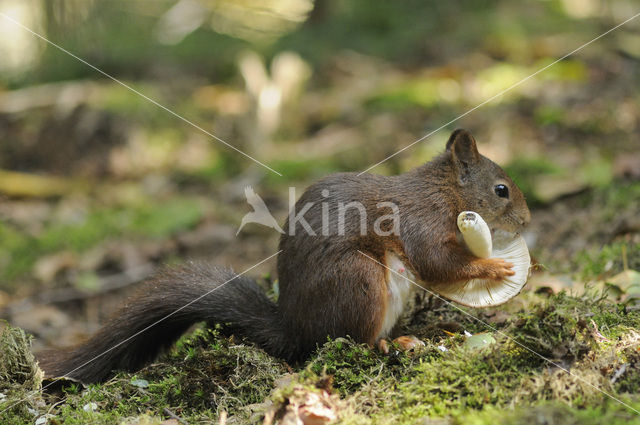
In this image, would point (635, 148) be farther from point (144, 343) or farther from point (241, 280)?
point (144, 343)

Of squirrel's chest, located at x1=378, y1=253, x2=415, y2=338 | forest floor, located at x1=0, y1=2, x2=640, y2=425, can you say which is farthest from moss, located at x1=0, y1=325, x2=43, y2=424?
squirrel's chest, located at x1=378, y1=253, x2=415, y2=338

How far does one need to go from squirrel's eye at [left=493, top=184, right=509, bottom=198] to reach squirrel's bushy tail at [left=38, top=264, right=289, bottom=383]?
1.38m

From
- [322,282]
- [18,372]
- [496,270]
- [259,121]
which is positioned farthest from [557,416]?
[259,121]

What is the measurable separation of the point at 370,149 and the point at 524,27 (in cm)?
457

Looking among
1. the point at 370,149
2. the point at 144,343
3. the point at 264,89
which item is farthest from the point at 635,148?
the point at 144,343

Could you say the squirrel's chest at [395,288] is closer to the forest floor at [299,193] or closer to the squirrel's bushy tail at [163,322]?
the forest floor at [299,193]

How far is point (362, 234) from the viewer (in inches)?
111

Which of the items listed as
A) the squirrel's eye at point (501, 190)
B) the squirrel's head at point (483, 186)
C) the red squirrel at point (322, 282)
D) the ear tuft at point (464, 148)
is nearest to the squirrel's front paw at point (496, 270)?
the red squirrel at point (322, 282)

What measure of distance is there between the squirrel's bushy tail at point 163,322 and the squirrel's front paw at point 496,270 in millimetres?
1011

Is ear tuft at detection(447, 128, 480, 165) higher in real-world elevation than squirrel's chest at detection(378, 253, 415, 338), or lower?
higher

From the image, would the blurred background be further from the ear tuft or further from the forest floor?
the ear tuft

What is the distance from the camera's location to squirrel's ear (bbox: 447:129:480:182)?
3.30 metres

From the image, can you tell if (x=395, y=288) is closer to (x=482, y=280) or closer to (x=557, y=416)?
(x=482, y=280)

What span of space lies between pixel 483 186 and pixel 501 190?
12cm
